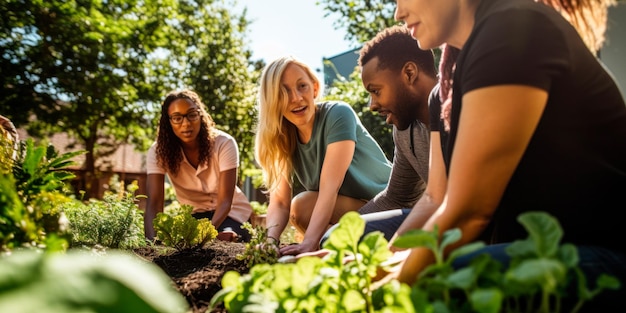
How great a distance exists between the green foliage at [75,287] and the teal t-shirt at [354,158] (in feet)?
10.1

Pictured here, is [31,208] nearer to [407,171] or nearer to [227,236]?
[407,171]

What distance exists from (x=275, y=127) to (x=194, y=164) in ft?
5.62

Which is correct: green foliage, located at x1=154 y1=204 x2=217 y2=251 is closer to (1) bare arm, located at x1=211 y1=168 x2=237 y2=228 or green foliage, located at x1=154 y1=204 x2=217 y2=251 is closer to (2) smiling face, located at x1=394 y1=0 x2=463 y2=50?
(1) bare arm, located at x1=211 y1=168 x2=237 y2=228

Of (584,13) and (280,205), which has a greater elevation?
(584,13)

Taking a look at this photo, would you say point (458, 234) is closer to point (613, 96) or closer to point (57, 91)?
point (613, 96)

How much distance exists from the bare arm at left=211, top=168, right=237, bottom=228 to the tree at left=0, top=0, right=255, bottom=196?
284 inches

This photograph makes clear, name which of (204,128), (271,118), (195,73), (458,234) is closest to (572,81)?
(458,234)

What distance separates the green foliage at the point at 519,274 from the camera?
0.72 meters

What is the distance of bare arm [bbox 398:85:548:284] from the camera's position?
44.3 inches

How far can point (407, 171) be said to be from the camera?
11.7ft

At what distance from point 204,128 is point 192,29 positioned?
13015 mm

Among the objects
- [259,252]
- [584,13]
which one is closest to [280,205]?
[259,252]

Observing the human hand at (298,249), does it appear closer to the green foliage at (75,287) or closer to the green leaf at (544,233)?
the green leaf at (544,233)

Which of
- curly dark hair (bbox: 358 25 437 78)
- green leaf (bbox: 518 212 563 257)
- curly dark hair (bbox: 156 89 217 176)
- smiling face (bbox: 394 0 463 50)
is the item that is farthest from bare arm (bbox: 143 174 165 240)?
green leaf (bbox: 518 212 563 257)
